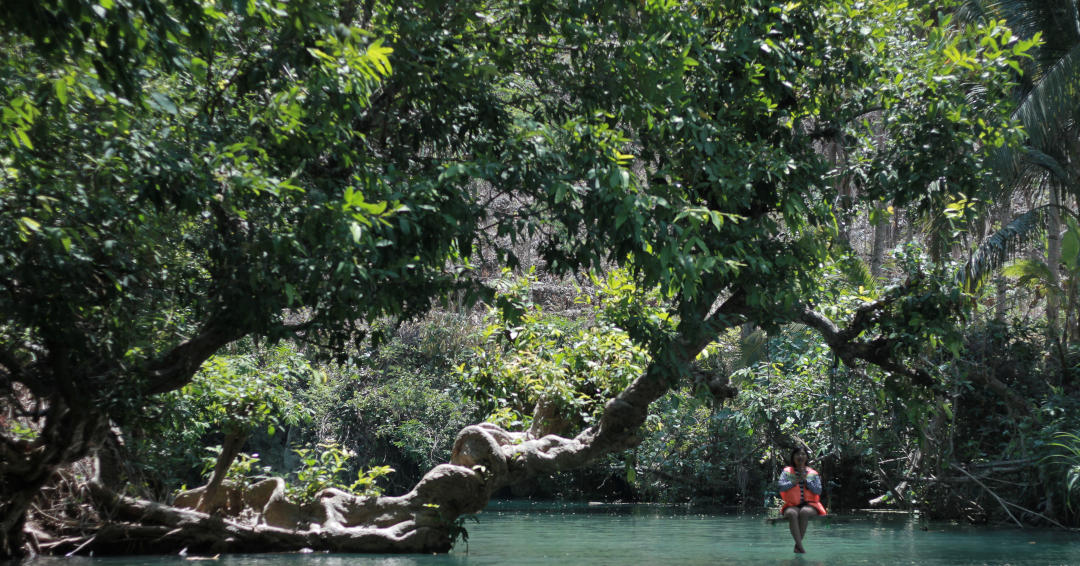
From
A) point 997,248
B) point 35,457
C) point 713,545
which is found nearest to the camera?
point 35,457

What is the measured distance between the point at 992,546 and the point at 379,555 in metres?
8.98

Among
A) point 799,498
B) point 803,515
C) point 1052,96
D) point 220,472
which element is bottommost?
point 803,515

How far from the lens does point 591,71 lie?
8.42 meters

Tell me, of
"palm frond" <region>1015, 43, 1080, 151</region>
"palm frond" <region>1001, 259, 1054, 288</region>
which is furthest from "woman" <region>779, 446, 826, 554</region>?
"palm frond" <region>1001, 259, 1054, 288</region>

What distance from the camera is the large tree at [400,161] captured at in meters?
6.65

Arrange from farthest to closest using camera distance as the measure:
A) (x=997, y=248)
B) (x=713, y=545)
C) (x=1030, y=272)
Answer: (x=1030, y=272)
(x=997, y=248)
(x=713, y=545)

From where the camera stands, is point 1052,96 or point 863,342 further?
point 1052,96

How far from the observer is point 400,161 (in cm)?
870

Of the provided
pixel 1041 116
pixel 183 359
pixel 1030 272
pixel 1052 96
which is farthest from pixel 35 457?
pixel 1030 272

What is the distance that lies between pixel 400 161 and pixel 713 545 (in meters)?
8.92

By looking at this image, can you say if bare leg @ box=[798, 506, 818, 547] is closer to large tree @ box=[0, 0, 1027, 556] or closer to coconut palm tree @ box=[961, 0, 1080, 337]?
large tree @ box=[0, 0, 1027, 556]

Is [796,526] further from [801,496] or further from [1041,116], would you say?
[1041,116]

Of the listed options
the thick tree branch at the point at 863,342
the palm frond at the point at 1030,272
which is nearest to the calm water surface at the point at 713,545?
the thick tree branch at the point at 863,342

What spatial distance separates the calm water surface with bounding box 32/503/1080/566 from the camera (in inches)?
481
